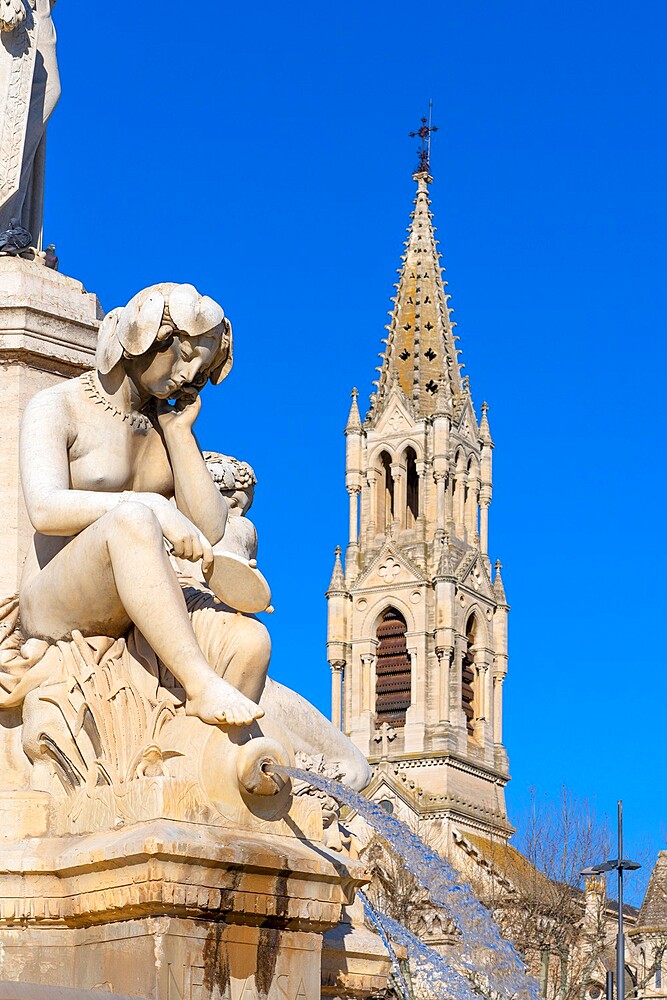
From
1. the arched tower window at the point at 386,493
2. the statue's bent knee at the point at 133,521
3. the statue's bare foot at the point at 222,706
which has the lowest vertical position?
the statue's bare foot at the point at 222,706

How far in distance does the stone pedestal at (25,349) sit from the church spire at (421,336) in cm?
10417

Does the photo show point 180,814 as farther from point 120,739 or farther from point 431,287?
point 431,287

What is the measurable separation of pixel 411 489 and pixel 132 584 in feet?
364

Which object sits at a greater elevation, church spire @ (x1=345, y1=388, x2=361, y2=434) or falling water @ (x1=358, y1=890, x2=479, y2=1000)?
church spire @ (x1=345, y1=388, x2=361, y2=434)

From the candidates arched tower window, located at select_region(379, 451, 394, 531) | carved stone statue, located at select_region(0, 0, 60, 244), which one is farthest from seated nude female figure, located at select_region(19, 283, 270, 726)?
arched tower window, located at select_region(379, 451, 394, 531)

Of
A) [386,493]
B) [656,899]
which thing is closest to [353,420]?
[386,493]

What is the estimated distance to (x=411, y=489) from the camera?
4592 inches

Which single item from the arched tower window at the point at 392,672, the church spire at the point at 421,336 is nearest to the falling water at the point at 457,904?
the arched tower window at the point at 392,672

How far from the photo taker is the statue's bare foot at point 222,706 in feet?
18.9

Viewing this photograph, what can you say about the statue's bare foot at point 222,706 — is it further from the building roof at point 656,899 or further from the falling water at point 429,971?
the building roof at point 656,899

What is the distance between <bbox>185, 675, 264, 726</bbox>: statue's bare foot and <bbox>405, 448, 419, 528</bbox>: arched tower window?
10803cm

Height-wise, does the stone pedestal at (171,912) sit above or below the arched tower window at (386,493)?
below

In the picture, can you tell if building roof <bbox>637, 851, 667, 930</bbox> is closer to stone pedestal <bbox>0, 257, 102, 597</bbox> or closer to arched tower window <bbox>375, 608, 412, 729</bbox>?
stone pedestal <bbox>0, 257, 102, 597</bbox>

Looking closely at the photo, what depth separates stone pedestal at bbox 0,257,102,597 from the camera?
774 cm
